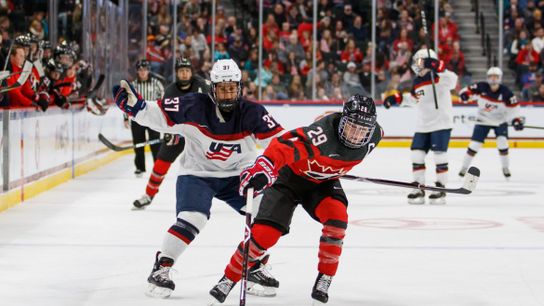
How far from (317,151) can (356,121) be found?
0.21m

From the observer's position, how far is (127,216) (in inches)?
333

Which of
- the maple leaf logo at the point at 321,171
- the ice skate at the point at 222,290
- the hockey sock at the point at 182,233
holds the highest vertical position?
the maple leaf logo at the point at 321,171

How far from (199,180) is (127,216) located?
3370 millimetres

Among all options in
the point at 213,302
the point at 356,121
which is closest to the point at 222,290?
the point at 213,302

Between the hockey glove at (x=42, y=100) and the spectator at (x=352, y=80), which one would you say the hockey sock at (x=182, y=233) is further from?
the spectator at (x=352, y=80)

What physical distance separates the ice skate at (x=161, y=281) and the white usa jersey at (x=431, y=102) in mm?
5387

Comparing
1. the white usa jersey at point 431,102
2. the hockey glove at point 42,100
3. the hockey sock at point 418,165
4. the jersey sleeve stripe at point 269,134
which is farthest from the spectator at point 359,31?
the jersey sleeve stripe at point 269,134

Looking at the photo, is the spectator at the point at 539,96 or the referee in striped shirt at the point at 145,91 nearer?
the referee in striped shirt at the point at 145,91

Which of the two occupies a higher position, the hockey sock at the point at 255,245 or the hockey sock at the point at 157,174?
A: the hockey sock at the point at 255,245

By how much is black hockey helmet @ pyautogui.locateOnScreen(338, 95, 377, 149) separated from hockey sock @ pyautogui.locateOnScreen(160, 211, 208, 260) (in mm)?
840

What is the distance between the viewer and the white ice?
Answer: 5.09 meters

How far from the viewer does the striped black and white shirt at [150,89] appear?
11.6 meters

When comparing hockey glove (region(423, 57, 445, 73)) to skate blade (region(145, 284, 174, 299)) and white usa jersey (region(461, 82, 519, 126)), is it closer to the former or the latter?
white usa jersey (region(461, 82, 519, 126))

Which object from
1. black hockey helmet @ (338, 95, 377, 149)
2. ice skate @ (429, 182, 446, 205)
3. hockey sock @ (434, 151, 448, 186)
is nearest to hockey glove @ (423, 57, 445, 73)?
hockey sock @ (434, 151, 448, 186)
